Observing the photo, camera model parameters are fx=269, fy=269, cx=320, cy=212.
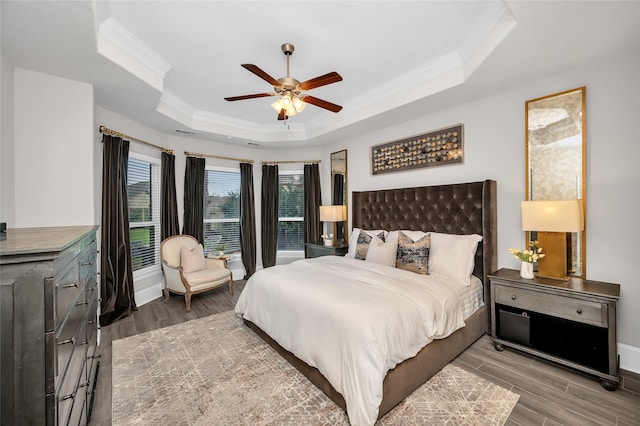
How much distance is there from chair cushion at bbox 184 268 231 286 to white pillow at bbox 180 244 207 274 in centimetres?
8

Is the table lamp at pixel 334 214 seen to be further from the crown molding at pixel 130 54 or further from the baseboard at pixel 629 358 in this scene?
the baseboard at pixel 629 358

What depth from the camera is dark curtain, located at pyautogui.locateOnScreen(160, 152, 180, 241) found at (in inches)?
173

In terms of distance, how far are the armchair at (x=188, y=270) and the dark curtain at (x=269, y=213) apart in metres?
1.24

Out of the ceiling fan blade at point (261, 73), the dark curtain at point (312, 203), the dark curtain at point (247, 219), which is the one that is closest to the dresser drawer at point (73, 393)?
the ceiling fan blade at point (261, 73)

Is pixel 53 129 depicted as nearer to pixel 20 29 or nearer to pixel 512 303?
pixel 20 29

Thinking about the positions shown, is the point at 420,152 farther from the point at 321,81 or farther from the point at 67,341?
the point at 67,341

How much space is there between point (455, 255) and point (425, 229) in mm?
724

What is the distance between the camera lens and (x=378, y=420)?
183cm

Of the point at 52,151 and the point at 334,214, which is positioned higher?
the point at 52,151

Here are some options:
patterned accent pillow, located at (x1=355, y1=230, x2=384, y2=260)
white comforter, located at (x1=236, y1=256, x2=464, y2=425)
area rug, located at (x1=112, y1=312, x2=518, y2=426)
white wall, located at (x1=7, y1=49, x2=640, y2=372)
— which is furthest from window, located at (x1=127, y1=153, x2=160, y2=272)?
patterned accent pillow, located at (x1=355, y1=230, x2=384, y2=260)

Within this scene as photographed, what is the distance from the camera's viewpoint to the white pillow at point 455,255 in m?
2.92

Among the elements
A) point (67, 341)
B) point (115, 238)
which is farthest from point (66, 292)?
point (115, 238)

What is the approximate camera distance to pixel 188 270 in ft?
13.4

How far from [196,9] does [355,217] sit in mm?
3476
